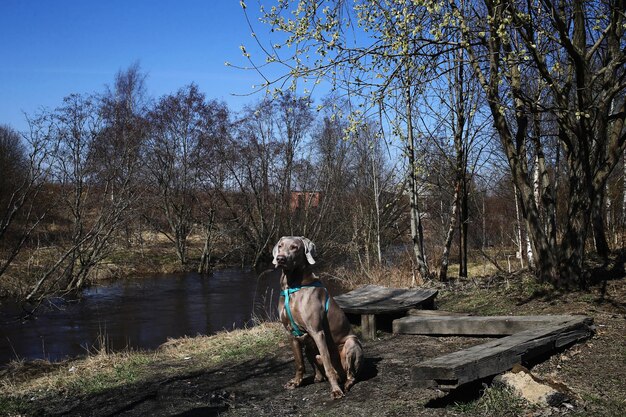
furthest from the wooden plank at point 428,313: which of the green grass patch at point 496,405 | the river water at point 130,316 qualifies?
the river water at point 130,316

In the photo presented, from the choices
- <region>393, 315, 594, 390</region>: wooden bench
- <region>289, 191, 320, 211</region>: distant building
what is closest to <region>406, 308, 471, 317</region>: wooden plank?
<region>393, 315, 594, 390</region>: wooden bench

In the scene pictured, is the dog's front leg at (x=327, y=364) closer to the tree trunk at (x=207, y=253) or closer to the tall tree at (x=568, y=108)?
the tall tree at (x=568, y=108)

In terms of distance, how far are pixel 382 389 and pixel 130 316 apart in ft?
39.1

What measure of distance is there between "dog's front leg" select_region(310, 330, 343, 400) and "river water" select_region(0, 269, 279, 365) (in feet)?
22.3

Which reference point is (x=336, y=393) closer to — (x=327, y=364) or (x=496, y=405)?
(x=327, y=364)

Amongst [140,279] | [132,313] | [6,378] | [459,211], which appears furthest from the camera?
[140,279]

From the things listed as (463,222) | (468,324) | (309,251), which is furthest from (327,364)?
(463,222)

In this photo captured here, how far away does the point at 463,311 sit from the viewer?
888cm

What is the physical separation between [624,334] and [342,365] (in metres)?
3.08

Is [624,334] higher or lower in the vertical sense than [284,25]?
lower

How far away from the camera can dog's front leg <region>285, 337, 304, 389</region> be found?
5848mm

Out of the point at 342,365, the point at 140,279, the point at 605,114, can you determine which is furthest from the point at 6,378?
the point at 140,279

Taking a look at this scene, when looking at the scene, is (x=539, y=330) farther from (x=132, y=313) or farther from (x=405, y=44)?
(x=132, y=313)

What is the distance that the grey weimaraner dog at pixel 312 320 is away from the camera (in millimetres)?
5531
